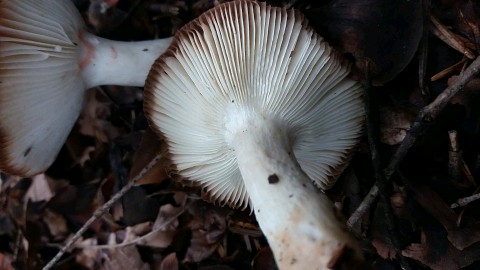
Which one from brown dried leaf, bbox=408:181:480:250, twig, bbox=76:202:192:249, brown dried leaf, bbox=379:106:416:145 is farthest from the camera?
twig, bbox=76:202:192:249

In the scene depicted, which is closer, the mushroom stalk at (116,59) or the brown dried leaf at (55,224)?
the mushroom stalk at (116,59)

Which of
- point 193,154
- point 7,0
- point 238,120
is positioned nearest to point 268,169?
point 238,120

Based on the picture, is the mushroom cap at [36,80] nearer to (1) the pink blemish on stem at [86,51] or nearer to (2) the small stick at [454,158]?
(1) the pink blemish on stem at [86,51]

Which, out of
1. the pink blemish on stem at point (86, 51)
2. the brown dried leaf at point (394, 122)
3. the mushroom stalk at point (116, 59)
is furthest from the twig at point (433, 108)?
the pink blemish on stem at point (86, 51)

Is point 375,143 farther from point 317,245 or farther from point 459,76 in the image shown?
point 317,245

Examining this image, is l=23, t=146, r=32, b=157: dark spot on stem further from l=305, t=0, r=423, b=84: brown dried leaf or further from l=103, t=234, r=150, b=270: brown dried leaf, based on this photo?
l=305, t=0, r=423, b=84: brown dried leaf

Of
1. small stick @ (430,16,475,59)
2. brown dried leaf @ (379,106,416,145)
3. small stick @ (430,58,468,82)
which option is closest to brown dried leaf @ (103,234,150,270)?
brown dried leaf @ (379,106,416,145)

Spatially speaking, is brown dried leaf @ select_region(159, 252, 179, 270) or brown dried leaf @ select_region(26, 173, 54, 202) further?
brown dried leaf @ select_region(26, 173, 54, 202)
